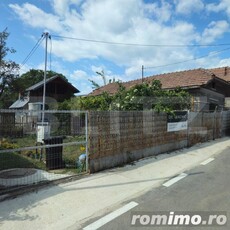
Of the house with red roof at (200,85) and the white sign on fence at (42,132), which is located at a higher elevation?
the house with red roof at (200,85)

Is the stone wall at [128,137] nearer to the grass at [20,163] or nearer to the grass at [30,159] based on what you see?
the grass at [30,159]

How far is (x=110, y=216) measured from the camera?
4105 millimetres

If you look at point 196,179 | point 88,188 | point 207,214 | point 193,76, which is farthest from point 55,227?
point 193,76

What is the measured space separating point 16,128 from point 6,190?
1.82 meters

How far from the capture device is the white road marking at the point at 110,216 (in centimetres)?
377

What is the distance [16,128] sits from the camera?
6348mm

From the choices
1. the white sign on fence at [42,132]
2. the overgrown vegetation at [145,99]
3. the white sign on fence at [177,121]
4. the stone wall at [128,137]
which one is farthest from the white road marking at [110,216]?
the white sign on fence at [177,121]

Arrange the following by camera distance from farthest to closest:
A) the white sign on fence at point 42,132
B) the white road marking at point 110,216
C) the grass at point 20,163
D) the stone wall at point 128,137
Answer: the white sign on fence at point 42,132
the grass at point 20,163
the stone wall at point 128,137
the white road marking at point 110,216

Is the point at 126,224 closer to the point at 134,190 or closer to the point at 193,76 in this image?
the point at 134,190

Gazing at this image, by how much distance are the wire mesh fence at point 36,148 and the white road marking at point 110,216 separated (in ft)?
6.98

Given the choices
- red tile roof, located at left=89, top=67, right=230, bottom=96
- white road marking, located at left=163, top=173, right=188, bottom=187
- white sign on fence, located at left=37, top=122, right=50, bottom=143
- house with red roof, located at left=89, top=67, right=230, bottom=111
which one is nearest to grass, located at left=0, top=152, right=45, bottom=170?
white sign on fence, located at left=37, top=122, right=50, bottom=143

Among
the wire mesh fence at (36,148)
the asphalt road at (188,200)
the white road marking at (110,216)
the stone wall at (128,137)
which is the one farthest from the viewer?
the stone wall at (128,137)

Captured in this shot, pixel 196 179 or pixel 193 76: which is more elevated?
pixel 193 76

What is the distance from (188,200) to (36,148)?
339cm
